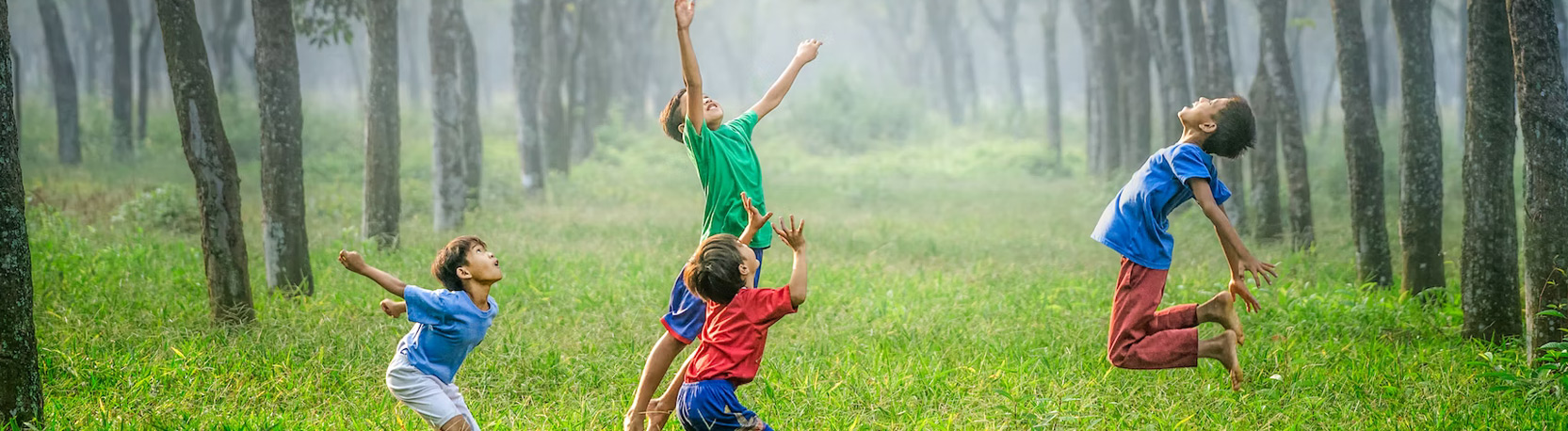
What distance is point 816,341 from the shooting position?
6.66m

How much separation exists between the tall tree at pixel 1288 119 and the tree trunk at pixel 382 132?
25.9 ft

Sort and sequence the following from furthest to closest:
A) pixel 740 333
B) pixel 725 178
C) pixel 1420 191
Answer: pixel 1420 191, pixel 725 178, pixel 740 333

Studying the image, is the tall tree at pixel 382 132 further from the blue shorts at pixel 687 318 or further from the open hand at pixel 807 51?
the blue shorts at pixel 687 318

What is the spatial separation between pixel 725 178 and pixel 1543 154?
3889 mm

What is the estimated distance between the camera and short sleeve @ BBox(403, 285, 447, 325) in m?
4.03

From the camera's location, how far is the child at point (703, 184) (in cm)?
468

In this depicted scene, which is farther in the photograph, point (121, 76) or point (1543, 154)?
point (121, 76)

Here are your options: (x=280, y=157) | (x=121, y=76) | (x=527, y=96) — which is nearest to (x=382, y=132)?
(x=280, y=157)

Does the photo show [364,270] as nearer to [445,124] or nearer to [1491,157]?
[1491,157]

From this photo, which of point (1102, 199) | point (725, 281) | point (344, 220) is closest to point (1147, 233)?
point (725, 281)

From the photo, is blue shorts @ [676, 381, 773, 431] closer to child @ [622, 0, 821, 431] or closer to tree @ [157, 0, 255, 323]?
child @ [622, 0, 821, 431]

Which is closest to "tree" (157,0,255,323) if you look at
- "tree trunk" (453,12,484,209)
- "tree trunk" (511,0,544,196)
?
"tree trunk" (453,12,484,209)

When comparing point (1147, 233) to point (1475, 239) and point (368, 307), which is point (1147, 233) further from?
point (368, 307)

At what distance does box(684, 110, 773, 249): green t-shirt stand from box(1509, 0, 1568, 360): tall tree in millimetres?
3670
